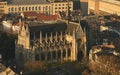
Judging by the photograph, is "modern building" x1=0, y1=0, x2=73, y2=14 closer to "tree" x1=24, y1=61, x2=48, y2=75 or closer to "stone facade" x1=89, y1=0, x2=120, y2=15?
"stone facade" x1=89, y1=0, x2=120, y2=15

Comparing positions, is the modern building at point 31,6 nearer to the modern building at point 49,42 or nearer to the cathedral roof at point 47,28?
the cathedral roof at point 47,28

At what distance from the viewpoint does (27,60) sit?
1828 inches

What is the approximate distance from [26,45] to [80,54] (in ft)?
23.8

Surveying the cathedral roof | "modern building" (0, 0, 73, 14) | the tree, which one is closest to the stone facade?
"modern building" (0, 0, 73, 14)

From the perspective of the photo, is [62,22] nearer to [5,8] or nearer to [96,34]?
[96,34]

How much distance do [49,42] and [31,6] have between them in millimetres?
34581

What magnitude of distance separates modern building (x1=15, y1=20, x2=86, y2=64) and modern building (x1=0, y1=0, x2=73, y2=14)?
3138 cm

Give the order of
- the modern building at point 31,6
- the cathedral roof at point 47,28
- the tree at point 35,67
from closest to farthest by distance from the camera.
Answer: the tree at point 35,67 < the cathedral roof at point 47,28 < the modern building at point 31,6

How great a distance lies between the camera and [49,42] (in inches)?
1859

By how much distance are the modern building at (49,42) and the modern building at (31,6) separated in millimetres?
31384

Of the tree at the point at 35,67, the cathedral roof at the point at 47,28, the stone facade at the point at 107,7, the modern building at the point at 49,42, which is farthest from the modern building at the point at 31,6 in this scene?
the tree at the point at 35,67

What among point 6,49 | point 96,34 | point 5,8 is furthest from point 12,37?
point 5,8

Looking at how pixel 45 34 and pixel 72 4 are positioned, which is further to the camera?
pixel 72 4

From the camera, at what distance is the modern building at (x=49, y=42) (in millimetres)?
46188
